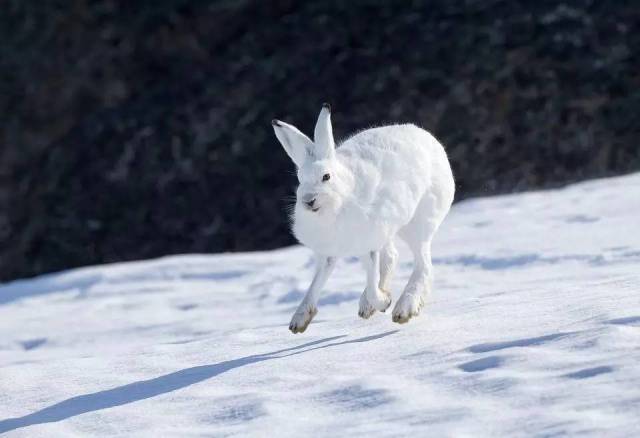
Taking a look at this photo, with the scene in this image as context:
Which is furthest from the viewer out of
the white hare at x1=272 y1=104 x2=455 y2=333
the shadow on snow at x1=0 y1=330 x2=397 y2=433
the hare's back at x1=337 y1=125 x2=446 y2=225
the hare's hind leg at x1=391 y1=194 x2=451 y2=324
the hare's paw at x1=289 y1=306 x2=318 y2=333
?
the hare's hind leg at x1=391 y1=194 x2=451 y2=324

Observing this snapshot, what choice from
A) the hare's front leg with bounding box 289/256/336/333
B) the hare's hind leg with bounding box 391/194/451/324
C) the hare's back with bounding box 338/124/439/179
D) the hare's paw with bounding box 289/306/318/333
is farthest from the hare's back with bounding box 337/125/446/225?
the hare's paw with bounding box 289/306/318/333

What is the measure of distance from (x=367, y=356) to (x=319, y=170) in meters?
0.91

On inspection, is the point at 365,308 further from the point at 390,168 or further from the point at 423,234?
the point at 390,168

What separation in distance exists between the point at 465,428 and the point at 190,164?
425 inches

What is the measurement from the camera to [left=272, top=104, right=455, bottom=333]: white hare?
5.73 m

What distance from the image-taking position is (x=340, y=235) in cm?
579

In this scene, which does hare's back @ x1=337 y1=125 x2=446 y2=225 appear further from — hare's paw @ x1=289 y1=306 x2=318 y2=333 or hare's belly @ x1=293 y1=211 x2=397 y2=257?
hare's paw @ x1=289 y1=306 x2=318 y2=333

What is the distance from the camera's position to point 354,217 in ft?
19.0

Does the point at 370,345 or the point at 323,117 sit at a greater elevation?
the point at 323,117

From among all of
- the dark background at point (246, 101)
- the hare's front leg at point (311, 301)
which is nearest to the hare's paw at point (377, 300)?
the hare's front leg at point (311, 301)

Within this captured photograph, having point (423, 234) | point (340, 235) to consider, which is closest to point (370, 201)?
point (340, 235)

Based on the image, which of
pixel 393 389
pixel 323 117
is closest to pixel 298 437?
pixel 393 389

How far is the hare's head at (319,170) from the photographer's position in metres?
5.61

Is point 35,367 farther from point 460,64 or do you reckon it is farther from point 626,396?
point 460,64
